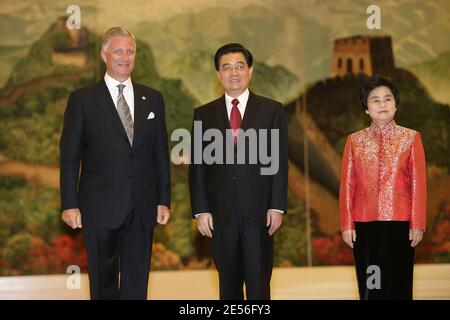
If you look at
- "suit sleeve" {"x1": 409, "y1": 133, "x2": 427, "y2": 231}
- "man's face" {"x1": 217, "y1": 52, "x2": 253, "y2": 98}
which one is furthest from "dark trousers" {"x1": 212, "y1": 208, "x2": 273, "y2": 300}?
"suit sleeve" {"x1": 409, "y1": 133, "x2": 427, "y2": 231}

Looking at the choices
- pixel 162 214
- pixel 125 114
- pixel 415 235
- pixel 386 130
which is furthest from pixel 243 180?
pixel 415 235

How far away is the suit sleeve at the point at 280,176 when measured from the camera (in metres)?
3.59

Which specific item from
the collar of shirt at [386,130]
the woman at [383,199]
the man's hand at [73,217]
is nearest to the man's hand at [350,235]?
the woman at [383,199]

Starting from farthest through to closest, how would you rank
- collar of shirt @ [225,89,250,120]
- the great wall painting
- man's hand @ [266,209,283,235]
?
the great wall painting < collar of shirt @ [225,89,250,120] < man's hand @ [266,209,283,235]

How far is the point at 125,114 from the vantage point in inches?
142

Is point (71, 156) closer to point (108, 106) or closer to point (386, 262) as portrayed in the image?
point (108, 106)

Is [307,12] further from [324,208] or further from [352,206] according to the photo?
[352,206]

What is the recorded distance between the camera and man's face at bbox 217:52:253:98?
145 inches

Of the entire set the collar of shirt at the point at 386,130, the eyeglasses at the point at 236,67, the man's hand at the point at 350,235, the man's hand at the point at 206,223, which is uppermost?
the eyeglasses at the point at 236,67

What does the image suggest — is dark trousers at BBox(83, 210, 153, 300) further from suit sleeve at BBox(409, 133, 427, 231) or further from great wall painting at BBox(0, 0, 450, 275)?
great wall painting at BBox(0, 0, 450, 275)

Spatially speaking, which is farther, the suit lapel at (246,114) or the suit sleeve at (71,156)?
the suit lapel at (246,114)

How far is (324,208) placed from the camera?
692cm

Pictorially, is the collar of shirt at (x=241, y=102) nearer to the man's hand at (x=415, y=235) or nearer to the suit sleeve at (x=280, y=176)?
the suit sleeve at (x=280, y=176)
